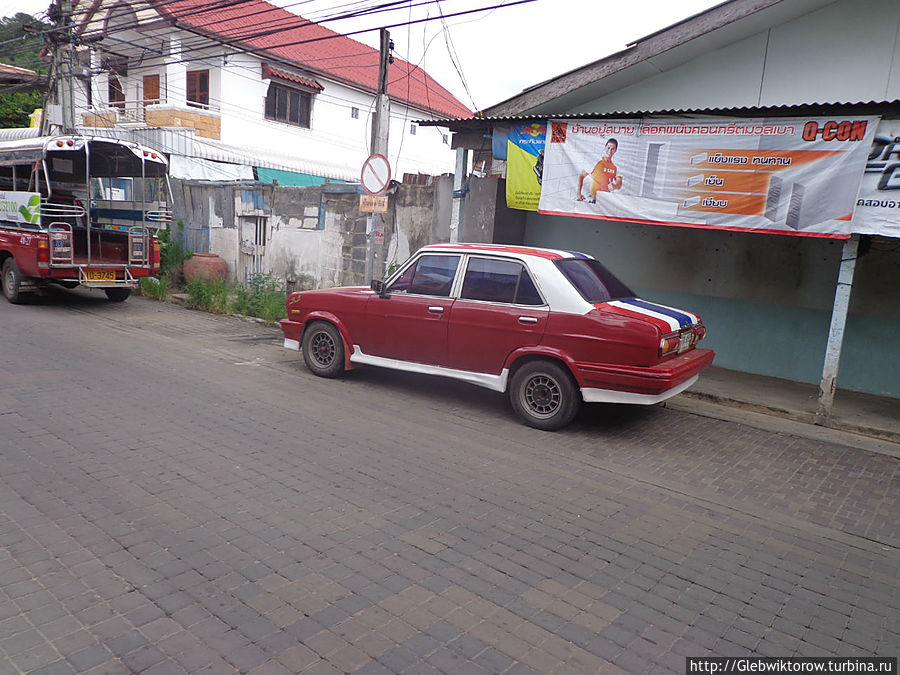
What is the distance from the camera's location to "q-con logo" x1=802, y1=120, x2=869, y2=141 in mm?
6750

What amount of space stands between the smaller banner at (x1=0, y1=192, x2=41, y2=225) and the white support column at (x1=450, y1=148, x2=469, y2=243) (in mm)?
7177

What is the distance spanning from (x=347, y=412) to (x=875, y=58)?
831 cm

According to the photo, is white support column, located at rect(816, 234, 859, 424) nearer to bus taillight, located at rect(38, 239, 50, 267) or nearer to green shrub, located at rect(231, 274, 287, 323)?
green shrub, located at rect(231, 274, 287, 323)

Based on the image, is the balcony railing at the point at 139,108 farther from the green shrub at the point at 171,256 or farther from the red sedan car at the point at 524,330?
the red sedan car at the point at 524,330

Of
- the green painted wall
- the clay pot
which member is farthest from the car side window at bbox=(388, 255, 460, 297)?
the clay pot

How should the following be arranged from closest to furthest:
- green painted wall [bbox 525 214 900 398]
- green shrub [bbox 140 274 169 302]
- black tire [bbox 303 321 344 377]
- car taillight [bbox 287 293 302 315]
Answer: black tire [bbox 303 321 344 377], car taillight [bbox 287 293 302 315], green painted wall [bbox 525 214 900 398], green shrub [bbox 140 274 169 302]

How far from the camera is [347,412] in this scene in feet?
21.4

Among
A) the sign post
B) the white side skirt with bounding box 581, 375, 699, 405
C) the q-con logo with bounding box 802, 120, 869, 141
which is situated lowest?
the white side skirt with bounding box 581, 375, 699, 405

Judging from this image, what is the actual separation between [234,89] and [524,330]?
2016 centimetres

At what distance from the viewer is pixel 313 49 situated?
2600 centimetres

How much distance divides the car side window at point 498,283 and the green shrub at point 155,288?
9.42m

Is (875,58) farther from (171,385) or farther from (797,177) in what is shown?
(171,385)

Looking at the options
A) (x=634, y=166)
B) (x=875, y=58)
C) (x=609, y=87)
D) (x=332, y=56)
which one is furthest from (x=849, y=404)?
(x=332, y=56)

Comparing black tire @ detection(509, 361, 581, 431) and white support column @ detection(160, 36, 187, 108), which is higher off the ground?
white support column @ detection(160, 36, 187, 108)
